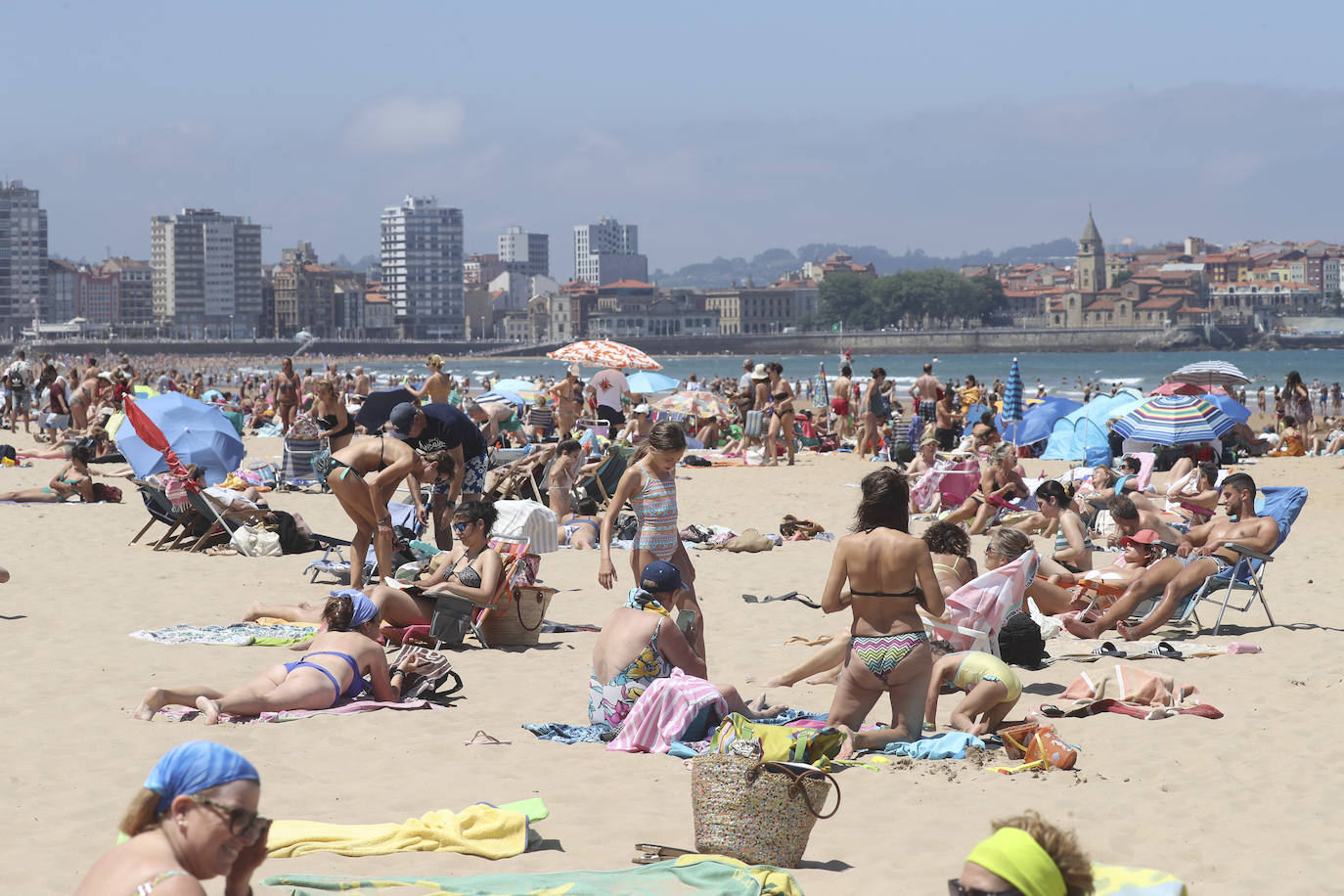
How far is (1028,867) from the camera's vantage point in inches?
86.4

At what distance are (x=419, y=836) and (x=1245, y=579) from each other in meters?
5.38

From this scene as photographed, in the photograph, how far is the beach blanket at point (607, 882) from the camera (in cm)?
344

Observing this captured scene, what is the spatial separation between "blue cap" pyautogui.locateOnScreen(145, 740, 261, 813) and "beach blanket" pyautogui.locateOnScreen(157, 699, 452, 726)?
2.92m

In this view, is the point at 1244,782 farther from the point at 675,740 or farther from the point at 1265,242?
the point at 1265,242

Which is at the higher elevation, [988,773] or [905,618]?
[905,618]

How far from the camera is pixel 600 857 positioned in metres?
3.81

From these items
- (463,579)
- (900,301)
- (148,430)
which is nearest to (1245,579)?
(463,579)

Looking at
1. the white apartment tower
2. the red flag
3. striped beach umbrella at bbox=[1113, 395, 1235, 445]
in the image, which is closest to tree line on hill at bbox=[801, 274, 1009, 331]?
the white apartment tower

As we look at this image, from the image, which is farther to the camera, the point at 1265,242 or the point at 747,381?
the point at 1265,242

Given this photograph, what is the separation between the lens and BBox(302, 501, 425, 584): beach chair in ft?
26.1

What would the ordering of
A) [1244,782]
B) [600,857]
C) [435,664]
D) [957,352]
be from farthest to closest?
[957,352], [435,664], [1244,782], [600,857]

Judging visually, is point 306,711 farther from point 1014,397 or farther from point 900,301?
point 900,301

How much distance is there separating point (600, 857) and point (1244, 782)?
2.21 metres

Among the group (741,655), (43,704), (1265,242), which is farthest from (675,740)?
(1265,242)
